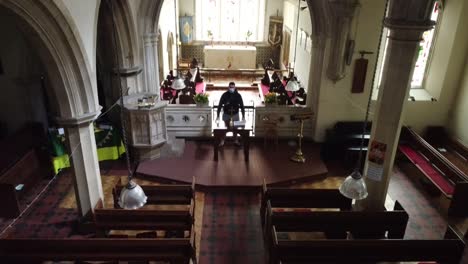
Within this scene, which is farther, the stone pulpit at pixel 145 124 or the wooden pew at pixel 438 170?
the stone pulpit at pixel 145 124

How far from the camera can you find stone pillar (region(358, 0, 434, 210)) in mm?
6094

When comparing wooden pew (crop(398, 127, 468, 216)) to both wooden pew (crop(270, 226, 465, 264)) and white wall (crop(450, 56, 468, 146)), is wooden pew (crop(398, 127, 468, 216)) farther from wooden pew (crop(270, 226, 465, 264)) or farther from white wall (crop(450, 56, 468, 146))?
wooden pew (crop(270, 226, 465, 264))

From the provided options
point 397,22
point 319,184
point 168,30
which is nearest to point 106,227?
point 319,184

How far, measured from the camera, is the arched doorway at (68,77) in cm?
574

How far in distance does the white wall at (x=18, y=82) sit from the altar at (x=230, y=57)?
9991mm

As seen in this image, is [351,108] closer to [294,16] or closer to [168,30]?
[294,16]

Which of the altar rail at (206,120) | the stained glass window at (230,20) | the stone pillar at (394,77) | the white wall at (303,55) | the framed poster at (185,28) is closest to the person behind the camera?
the stone pillar at (394,77)

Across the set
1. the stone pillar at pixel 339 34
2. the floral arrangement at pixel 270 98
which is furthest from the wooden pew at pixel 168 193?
the stone pillar at pixel 339 34

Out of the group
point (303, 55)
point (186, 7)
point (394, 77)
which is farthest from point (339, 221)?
point (186, 7)

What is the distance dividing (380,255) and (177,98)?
30.8 feet

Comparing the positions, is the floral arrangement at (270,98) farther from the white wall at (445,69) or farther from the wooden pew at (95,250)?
the wooden pew at (95,250)

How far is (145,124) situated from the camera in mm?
9656

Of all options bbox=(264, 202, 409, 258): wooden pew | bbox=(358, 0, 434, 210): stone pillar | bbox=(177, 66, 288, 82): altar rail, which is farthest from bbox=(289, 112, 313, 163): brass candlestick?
bbox=(177, 66, 288, 82): altar rail

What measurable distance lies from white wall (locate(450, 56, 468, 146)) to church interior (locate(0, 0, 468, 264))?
0.05 metres
